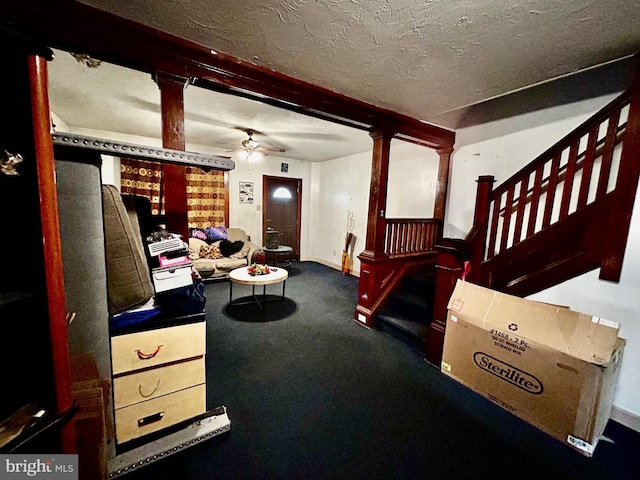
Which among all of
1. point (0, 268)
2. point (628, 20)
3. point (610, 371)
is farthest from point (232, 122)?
point (610, 371)

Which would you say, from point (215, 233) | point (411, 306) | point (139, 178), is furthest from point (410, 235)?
point (139, 178)

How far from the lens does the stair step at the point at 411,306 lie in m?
2.82

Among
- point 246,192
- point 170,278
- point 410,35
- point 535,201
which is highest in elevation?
point 410,35

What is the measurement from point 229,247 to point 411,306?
127 inches

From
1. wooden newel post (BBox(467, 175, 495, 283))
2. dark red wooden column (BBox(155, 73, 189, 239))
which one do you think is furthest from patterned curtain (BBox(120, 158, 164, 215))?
wooden newel post (BBox(467, 175, 495, 283))

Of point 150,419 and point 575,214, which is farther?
point 575,214

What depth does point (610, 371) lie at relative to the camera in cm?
148

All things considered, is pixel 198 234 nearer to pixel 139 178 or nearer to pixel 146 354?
pixel 139 178

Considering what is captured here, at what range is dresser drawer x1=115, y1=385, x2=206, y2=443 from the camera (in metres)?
1.32

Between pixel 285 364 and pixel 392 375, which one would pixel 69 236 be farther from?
pixel 392 375

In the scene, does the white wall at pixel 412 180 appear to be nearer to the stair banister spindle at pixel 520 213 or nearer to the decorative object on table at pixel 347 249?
the decorative object on table at pixel 347 249

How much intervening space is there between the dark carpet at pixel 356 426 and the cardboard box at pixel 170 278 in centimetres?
89

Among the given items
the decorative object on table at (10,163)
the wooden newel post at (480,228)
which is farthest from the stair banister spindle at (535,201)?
the decorative object on table at (10,163)

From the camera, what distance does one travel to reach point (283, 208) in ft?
20.4
